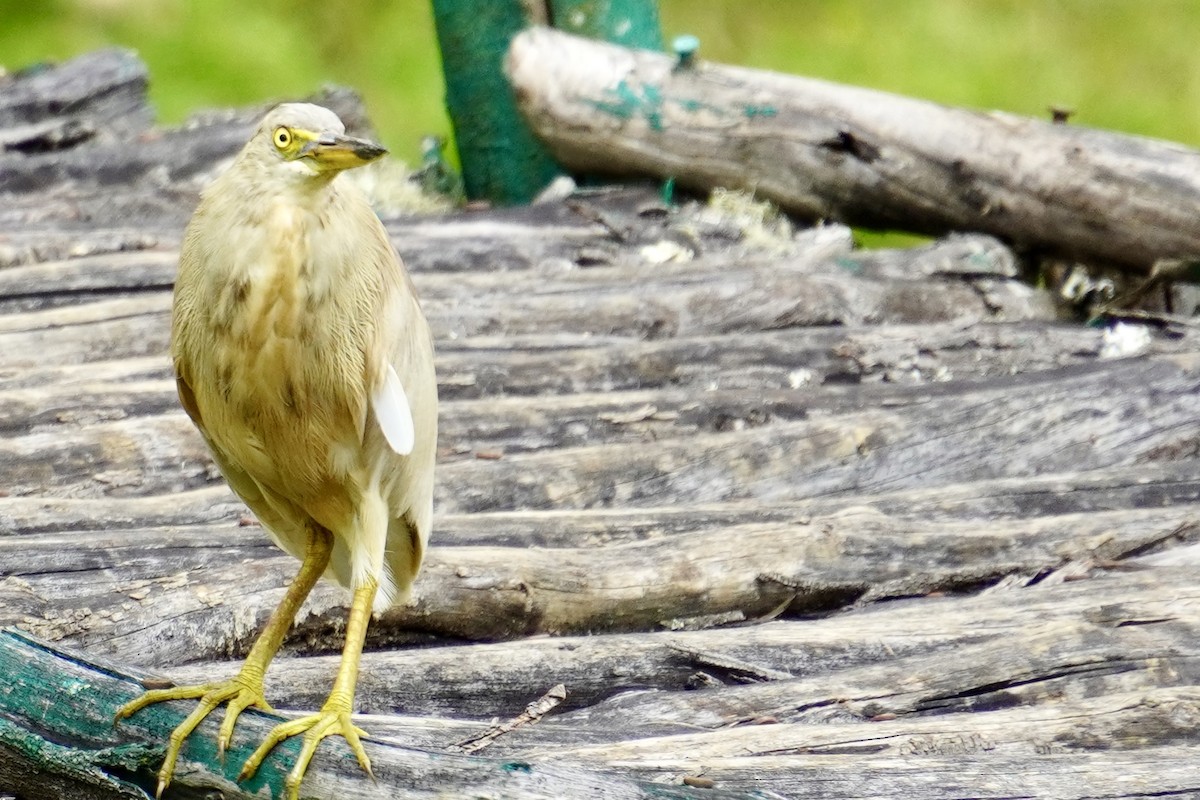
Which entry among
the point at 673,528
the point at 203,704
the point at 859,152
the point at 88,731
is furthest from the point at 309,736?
the point at 859,152

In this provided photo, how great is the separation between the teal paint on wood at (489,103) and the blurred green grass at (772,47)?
3.23 meters

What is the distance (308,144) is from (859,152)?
324 centimetres

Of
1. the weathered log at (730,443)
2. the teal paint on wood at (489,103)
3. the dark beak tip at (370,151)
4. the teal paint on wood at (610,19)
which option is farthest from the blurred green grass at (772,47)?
the dark beak tip at (370,151)

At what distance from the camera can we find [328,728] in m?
2.14

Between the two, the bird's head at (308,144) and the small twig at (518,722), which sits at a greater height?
the bird's head at (308,144)

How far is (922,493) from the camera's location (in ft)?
11.6

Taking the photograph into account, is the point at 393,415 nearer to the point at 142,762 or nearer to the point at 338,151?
the point at 338,151

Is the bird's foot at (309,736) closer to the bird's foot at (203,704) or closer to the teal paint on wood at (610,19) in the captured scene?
the bird's foot at (203,704)

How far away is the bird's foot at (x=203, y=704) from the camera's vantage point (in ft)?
6.79

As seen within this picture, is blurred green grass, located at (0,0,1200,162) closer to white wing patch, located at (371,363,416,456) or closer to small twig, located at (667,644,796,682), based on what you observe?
small twig, located at (667,644,796,682)

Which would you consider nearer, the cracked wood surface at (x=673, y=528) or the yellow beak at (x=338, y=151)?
the yellow beak at (x=338, y=151)

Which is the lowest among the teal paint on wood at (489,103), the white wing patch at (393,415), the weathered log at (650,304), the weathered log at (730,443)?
the weathered log at (730,443)

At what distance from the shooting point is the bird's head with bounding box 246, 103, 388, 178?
211cm

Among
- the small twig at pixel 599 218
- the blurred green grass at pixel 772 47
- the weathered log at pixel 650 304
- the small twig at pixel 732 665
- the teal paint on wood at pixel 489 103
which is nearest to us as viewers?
the small twig at pixel 732 665
